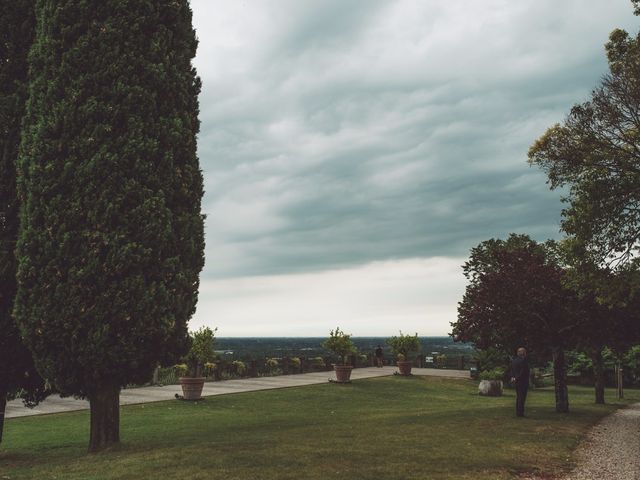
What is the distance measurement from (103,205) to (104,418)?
4.23 meters

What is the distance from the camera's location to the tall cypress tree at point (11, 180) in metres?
11.2

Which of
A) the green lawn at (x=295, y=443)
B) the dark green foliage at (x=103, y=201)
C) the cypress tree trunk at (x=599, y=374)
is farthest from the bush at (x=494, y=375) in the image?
the dark green foliage at (x=103, y=201)

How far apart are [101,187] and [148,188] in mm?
865

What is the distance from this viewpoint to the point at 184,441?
11078mm

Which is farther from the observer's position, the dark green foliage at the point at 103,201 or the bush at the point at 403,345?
the bush at the point at 403,345

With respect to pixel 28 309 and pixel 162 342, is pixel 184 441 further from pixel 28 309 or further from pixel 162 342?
pixel 28 309

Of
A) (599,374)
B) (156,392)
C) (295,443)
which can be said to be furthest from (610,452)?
(156,392)

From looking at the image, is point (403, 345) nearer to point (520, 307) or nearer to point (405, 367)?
point (405, 367)

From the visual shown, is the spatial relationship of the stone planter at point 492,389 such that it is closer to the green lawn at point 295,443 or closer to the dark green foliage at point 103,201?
the green lawn at point 295,443

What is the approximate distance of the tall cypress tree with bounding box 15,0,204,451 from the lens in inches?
398

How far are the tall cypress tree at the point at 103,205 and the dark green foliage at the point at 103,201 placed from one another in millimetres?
23

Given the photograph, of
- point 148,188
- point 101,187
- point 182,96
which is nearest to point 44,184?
point 101,187

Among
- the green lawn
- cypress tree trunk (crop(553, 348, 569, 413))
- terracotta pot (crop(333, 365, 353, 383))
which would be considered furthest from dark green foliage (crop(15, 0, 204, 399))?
terracotta pot (crop(333, 365, 353, 383))

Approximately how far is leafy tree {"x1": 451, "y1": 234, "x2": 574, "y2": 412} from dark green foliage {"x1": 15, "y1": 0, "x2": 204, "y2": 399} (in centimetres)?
948
